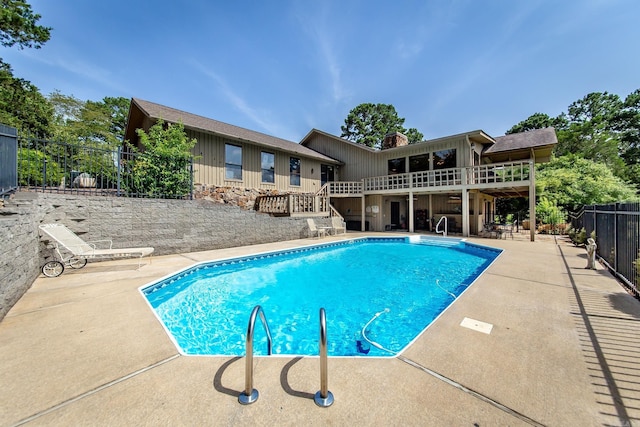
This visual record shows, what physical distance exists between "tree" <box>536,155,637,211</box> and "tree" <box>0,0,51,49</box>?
30.6m

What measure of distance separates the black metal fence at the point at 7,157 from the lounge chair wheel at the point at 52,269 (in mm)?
1597

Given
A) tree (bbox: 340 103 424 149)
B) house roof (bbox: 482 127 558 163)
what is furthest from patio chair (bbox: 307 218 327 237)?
tree (bbox: 340 103 424 149)

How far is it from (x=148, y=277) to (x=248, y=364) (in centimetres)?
468

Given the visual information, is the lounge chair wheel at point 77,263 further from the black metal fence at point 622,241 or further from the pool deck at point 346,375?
the black metal fence at point 622,241

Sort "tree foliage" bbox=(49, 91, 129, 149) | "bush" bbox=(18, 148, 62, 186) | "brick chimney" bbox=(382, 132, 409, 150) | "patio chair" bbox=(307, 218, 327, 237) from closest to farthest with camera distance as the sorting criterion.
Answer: "bush" bbox=(18, 148, 62, 186)
"patio chair" bbox=(307, 218, 327, 237)
"brick chimney" bbox=(382, 132, 409, 150)
"tree foliage" bbox=(49, 91, 129, 149)

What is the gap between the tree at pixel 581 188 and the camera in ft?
48.4

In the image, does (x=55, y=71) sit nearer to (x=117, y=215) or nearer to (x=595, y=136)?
(x=117, y=215)

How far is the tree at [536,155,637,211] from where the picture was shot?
14755 millimetres

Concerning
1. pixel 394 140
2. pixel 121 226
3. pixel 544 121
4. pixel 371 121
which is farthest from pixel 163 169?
pixel 544 121

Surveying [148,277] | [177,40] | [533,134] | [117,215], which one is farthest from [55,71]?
[533,134]

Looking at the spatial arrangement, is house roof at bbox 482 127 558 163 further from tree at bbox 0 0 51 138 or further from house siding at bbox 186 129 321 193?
tree at bbox 0 0 51 138

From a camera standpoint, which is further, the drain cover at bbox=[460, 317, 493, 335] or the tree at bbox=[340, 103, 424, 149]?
the tree at bbox=[340, 103, 424, 149]

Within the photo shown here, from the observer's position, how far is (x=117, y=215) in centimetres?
721

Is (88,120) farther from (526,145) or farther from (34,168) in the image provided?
(526,145)
